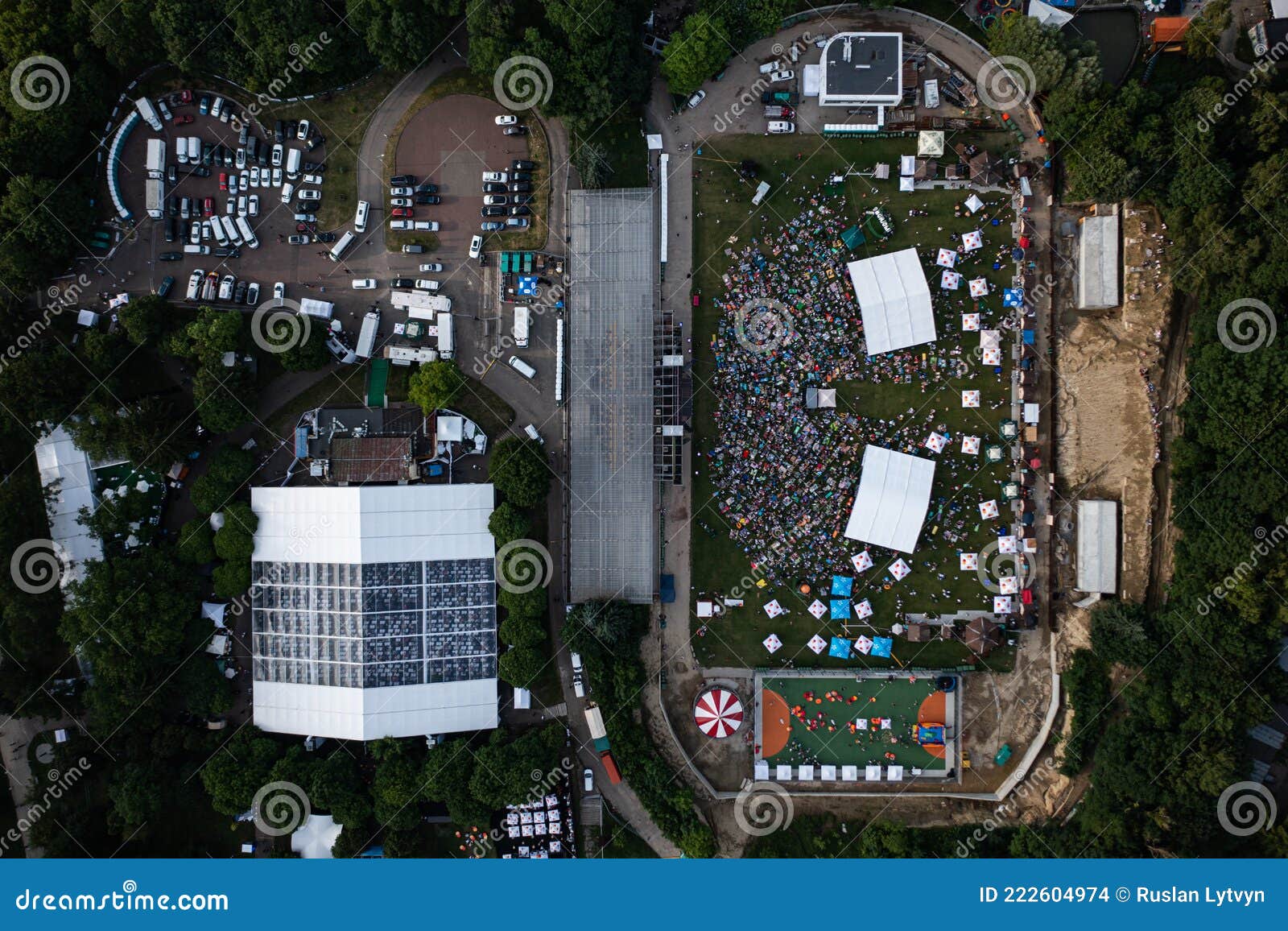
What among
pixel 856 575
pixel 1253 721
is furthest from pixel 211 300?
pixel 1253 721

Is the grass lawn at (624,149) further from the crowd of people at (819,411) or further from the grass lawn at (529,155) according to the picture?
the crowd of people at (819,411)

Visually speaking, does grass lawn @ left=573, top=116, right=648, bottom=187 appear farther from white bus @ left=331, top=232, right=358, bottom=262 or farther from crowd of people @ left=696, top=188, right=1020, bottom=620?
white bus @ left=331, top=232, right=358, bottom=262

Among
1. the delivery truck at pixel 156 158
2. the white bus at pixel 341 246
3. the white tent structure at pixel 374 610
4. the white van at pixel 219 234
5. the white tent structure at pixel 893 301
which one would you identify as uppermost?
the delivery truck at pixel 156 158

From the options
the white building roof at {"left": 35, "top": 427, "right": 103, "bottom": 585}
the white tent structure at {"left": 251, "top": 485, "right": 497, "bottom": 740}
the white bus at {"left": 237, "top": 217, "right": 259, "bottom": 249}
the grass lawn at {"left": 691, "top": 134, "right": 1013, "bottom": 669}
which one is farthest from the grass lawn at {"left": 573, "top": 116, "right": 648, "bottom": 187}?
the white building roof at {"left": 35, "top": 427, "right": 103, "bottom": 585}

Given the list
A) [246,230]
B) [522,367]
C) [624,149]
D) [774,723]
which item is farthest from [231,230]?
[774,723]

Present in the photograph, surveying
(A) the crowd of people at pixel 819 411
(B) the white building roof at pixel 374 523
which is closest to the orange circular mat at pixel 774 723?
(A) the crowd of people at pixel 819 411

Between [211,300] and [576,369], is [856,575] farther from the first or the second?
[211,300]

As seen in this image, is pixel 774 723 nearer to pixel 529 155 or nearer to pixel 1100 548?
pixel 1100 548
